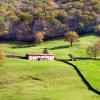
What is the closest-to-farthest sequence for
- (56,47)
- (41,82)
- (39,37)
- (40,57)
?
1. (41,82)
2. (40,57)
3. (56,47)
4. (39,37)

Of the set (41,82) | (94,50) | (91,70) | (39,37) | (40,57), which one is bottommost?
(41,82)

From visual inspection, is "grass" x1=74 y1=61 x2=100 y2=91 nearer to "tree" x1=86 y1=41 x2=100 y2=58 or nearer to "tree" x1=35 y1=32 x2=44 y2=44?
"tree" x1=86 y1=41 x2=100 y2=58

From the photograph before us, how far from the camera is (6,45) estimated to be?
190750mm

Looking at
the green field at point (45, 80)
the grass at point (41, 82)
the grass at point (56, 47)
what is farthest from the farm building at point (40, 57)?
the grass at point (41, 82)

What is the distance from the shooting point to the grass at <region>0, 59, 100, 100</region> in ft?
340

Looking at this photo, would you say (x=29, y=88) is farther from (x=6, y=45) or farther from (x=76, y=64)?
(x=6, y=45)

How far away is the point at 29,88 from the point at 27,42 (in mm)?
90301

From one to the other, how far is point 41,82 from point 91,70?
17.1 meters

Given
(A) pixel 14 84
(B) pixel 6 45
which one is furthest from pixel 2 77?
(B) pixel 6 45

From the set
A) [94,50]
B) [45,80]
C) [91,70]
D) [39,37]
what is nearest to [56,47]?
[39,37]

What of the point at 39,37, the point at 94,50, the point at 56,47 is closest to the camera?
the point at 94,50

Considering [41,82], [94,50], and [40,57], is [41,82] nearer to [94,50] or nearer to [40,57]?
[40,57]

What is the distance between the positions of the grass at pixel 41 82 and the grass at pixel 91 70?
2.62 meters

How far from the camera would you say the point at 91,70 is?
125m
